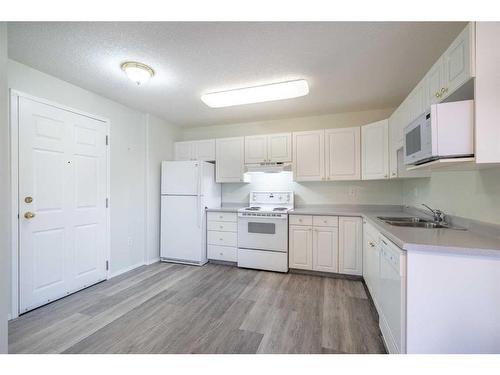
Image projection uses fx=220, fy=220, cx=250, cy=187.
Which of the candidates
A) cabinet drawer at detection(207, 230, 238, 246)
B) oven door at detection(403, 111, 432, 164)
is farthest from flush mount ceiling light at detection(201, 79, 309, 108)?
cabinet drawer at detection(207, 230, 238, 246)

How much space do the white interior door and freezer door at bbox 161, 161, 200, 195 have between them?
3.03ft

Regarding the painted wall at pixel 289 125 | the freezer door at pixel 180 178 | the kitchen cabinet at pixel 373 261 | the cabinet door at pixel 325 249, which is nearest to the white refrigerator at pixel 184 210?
the freezer door at pixel 180 178

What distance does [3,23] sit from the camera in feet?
4.32

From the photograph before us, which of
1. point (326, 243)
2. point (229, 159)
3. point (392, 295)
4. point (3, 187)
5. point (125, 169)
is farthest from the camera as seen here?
point (229, 159)

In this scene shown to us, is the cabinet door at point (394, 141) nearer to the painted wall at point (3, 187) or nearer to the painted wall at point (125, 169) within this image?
the painted wall at point (3, 187)

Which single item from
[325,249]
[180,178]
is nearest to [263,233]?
[325,249]

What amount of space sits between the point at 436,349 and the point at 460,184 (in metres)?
1.36

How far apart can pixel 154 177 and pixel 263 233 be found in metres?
2.05

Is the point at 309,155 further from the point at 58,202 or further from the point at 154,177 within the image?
the point at 58,202

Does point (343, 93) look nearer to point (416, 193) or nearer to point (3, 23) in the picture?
point (416, 193)

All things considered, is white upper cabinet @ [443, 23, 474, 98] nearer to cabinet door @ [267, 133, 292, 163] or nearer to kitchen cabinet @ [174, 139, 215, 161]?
cabinet door @ [267, 133, 292, 163]

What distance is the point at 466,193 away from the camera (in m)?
1.82

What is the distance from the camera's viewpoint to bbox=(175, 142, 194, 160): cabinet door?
409 cm
